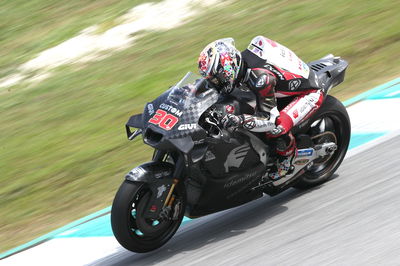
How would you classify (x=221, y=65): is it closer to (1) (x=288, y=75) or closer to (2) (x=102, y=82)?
(1) (x=288, y=75)

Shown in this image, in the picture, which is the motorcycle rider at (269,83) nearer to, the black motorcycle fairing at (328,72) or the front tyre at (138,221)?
the black motorcycle fairing at (328,72)

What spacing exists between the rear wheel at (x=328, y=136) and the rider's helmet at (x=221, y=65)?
41.3 inches

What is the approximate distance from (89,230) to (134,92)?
4.34 m

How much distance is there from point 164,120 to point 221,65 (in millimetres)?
676

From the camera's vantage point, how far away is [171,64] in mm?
11430

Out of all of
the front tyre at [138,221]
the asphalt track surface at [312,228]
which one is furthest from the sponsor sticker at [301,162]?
the front tyre at [138,221]

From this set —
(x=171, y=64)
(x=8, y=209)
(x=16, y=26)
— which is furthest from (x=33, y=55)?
(x=8, y=209)

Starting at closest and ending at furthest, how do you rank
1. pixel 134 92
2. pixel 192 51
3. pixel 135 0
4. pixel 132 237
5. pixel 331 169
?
pixel 132 237, pixel 331 169, pixel 134 92, pixel 192 51, pixel 135 0

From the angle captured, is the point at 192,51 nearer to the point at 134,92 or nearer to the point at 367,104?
the point at 134,92

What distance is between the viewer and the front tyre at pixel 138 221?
5.30m

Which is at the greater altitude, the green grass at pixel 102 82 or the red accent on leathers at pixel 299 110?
the red accent on leathers at pixel 299 110

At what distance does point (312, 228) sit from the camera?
541 cm

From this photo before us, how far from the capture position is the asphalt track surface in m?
4.87

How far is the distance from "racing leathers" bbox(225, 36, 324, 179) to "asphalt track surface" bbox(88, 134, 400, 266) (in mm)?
472
